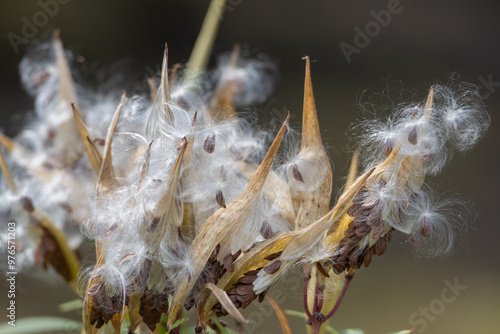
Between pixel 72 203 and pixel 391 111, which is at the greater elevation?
pixel 391 111

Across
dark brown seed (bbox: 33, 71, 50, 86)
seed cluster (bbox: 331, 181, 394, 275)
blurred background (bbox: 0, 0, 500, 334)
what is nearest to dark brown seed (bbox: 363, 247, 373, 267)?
seed cluster (bbox: 331, 181, 394, 275)

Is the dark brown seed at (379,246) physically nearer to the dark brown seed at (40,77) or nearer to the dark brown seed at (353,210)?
the dark brown seed at (353,210)

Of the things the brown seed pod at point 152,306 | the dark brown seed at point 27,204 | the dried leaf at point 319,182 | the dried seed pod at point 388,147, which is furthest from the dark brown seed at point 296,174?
the dark brown seed at point 27,204

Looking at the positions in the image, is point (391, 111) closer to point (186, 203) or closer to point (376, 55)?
point (186, 203)

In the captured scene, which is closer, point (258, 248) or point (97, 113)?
point (258, 248)

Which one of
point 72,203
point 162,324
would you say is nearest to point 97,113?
point 72,203

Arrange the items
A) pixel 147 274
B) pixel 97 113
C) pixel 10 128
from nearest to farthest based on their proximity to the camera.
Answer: pixel 147 274, pixel 97 113, pixel 10 128

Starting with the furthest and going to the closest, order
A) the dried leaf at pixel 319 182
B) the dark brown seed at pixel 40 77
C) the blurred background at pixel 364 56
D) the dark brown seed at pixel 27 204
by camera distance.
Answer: the blurred background at pixel 364 56 < the dark brown seed at pixel 40 77 < the dark brown seed at pixel 27 204 < the dried leaf at pixel 319 182
